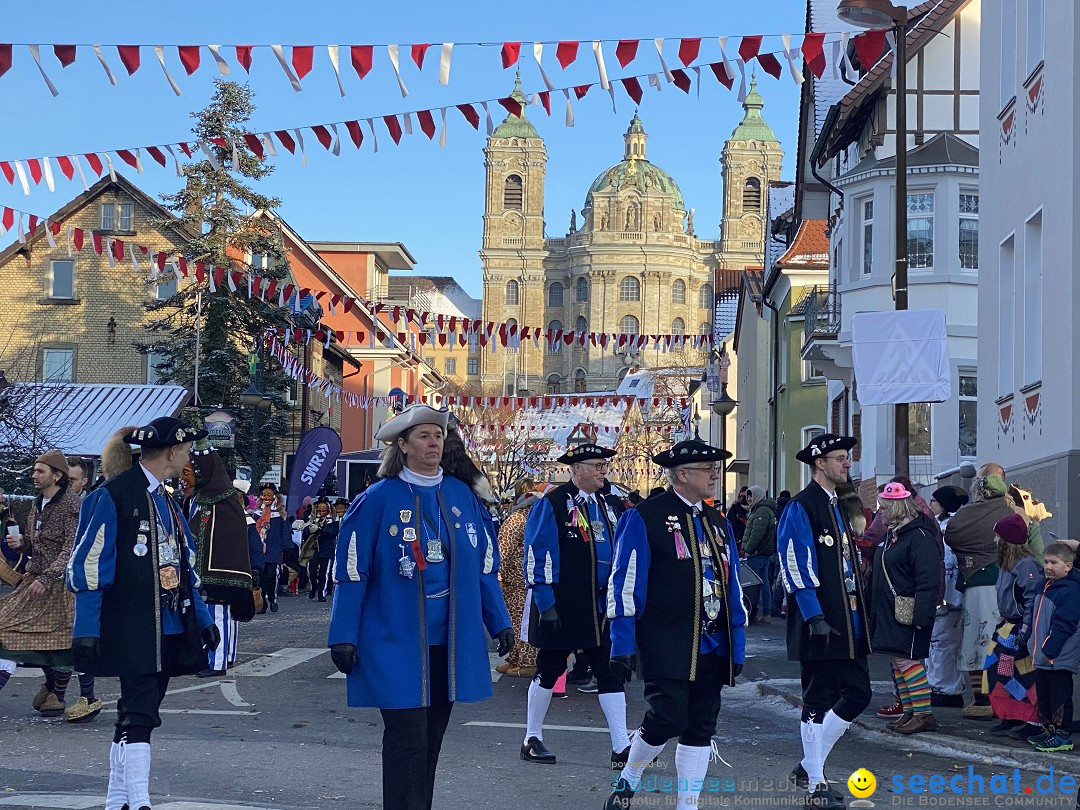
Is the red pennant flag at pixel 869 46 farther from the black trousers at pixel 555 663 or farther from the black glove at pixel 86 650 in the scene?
the black glove at pixel 86 650

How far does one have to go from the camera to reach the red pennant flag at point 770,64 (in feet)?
40.0

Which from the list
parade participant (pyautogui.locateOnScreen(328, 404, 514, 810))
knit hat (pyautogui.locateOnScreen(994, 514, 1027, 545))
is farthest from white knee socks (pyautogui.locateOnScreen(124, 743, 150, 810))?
knit hat (pyautogui.locateOnScreen(994, 514, 1027, 545))

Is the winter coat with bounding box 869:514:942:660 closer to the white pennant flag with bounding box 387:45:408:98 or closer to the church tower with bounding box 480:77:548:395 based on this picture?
the white pennant flag with bounding box 387:45:408:98

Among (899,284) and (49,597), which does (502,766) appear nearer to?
(49,597)

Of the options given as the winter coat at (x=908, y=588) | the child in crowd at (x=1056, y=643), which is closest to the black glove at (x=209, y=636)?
the winter coat at (x=908, y=588)

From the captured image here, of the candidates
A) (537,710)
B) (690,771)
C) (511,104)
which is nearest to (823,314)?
(511,104)

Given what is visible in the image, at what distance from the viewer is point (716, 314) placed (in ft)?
241

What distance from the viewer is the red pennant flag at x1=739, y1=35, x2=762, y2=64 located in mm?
12055

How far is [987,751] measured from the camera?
8.99 meters

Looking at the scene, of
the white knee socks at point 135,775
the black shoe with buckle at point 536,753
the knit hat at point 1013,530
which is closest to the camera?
the white knee socks at point 135,775

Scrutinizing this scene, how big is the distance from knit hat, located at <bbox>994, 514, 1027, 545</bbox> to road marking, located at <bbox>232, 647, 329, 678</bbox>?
21.5 ft

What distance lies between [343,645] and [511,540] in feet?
24.2

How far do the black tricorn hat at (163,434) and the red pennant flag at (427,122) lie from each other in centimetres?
729

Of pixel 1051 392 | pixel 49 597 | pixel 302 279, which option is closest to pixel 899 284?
pixel 1051 392
